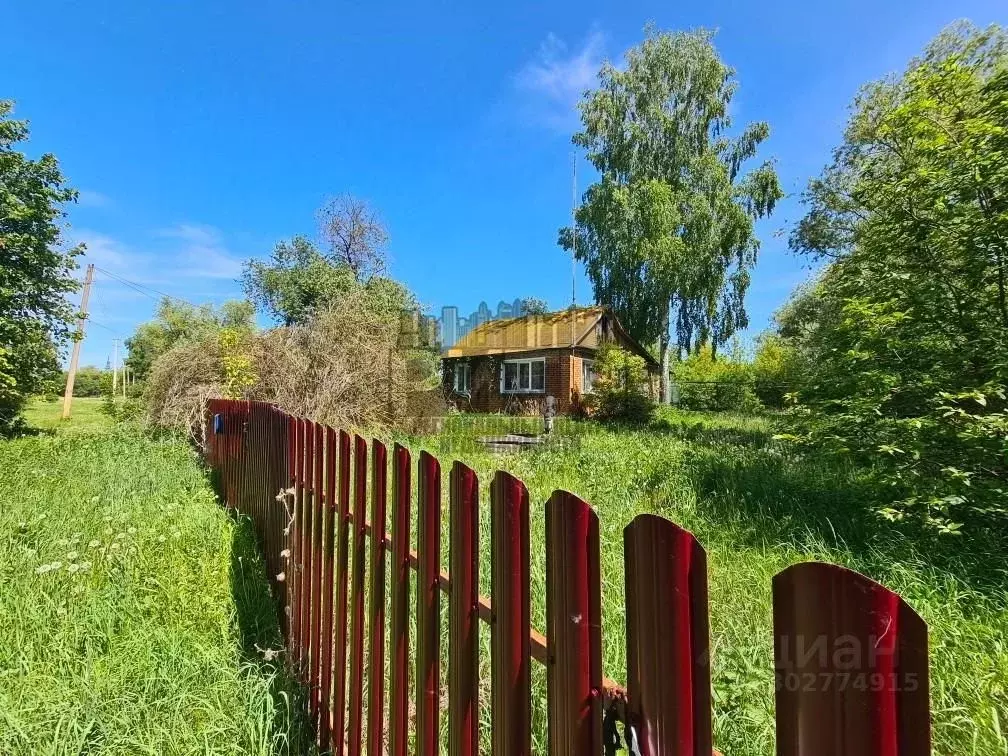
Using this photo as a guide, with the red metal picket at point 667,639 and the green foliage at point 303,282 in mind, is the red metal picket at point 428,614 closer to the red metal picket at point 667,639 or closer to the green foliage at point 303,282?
the red metal picket at point 667,639

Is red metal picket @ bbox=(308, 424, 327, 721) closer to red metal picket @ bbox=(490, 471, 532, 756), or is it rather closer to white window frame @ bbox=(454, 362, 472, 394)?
red metal picket @ bbox=(490, 471, 532, 756)

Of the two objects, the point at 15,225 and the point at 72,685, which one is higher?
the point at 15,225

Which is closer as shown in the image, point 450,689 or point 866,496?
point 450,689

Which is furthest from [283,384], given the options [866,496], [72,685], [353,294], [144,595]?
[866,496]

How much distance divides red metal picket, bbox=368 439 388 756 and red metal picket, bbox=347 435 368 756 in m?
0.08

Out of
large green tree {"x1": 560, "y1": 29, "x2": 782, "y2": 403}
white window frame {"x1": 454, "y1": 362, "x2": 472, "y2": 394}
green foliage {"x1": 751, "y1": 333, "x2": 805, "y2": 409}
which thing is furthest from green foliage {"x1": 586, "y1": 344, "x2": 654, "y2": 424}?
white window frame {"x1": 454, "y1": 362, "x2": 472, "y2": 394}

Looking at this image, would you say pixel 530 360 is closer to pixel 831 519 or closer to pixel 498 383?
pixel 498 383

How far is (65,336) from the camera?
35.0 feet

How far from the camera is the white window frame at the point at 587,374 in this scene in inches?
699

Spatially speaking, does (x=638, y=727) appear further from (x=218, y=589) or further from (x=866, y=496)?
(x=866, y=496)

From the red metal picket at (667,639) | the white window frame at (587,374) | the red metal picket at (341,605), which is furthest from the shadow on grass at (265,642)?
the white window frame at (587,374)

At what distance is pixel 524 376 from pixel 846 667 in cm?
1816

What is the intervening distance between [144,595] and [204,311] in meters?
42.7

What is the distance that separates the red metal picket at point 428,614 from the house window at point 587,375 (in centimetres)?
1640
